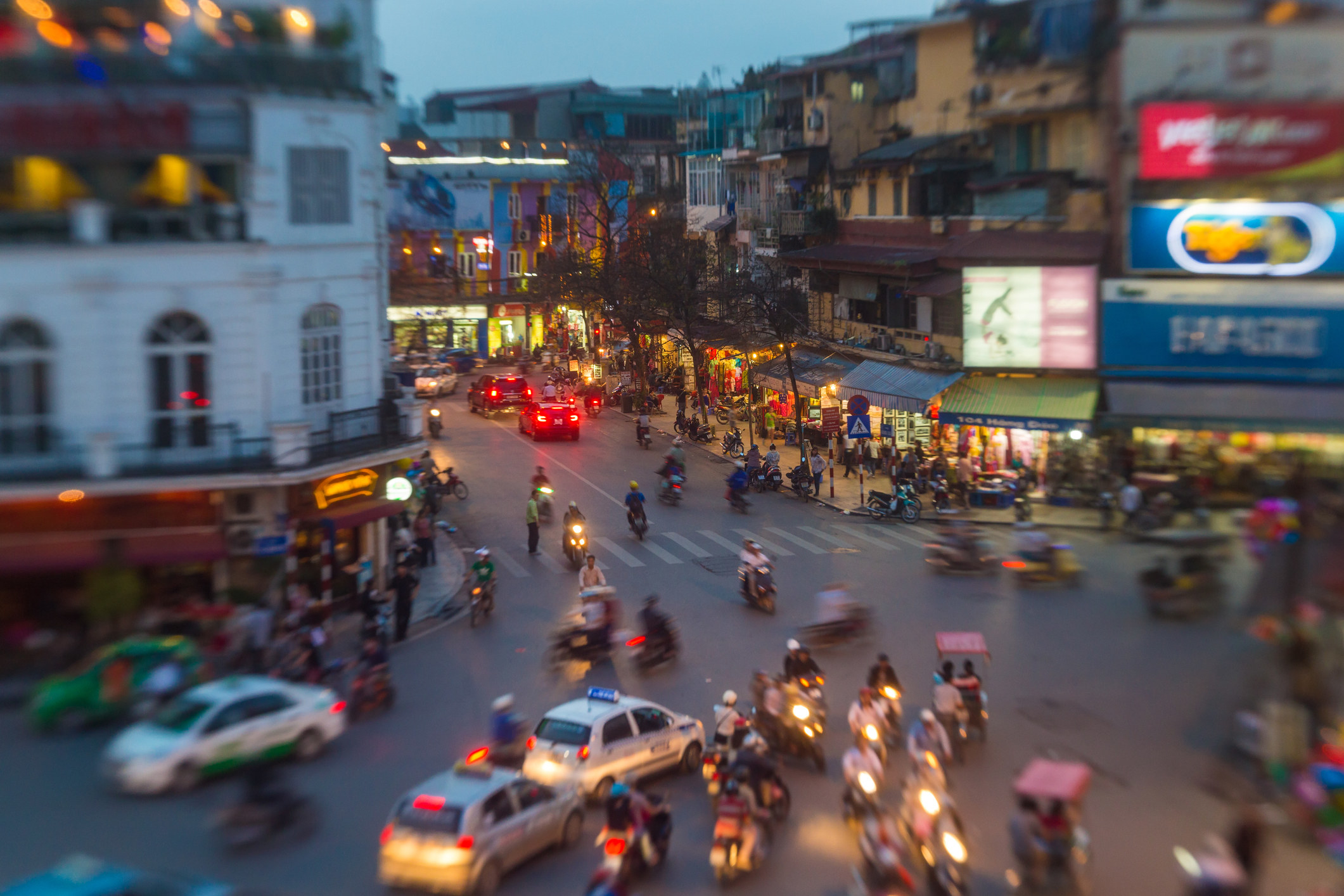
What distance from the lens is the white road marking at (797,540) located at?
93.3 ft

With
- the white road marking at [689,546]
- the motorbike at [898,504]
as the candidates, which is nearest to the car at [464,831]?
the white road marking at [689,546]

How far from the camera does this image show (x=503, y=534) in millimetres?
31125

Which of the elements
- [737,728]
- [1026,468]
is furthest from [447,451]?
[737,728]

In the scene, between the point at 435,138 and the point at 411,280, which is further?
the point at 435,138

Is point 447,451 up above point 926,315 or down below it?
below

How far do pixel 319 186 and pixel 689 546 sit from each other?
12.2 metres

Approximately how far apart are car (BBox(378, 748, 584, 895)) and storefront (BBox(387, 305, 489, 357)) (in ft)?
178

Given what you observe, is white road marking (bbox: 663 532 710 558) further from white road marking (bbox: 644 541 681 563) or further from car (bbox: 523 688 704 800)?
car (bbox: 523 688 704 800)

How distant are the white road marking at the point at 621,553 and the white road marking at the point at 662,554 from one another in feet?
1.85

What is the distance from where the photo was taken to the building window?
22734mm

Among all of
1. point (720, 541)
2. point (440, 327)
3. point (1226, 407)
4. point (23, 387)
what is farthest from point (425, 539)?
point (440, 327)

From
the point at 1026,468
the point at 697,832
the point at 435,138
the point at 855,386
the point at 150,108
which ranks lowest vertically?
the point at 697,832

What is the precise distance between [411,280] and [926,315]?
38.0 meters

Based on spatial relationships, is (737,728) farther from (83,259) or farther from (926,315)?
(926,315)
